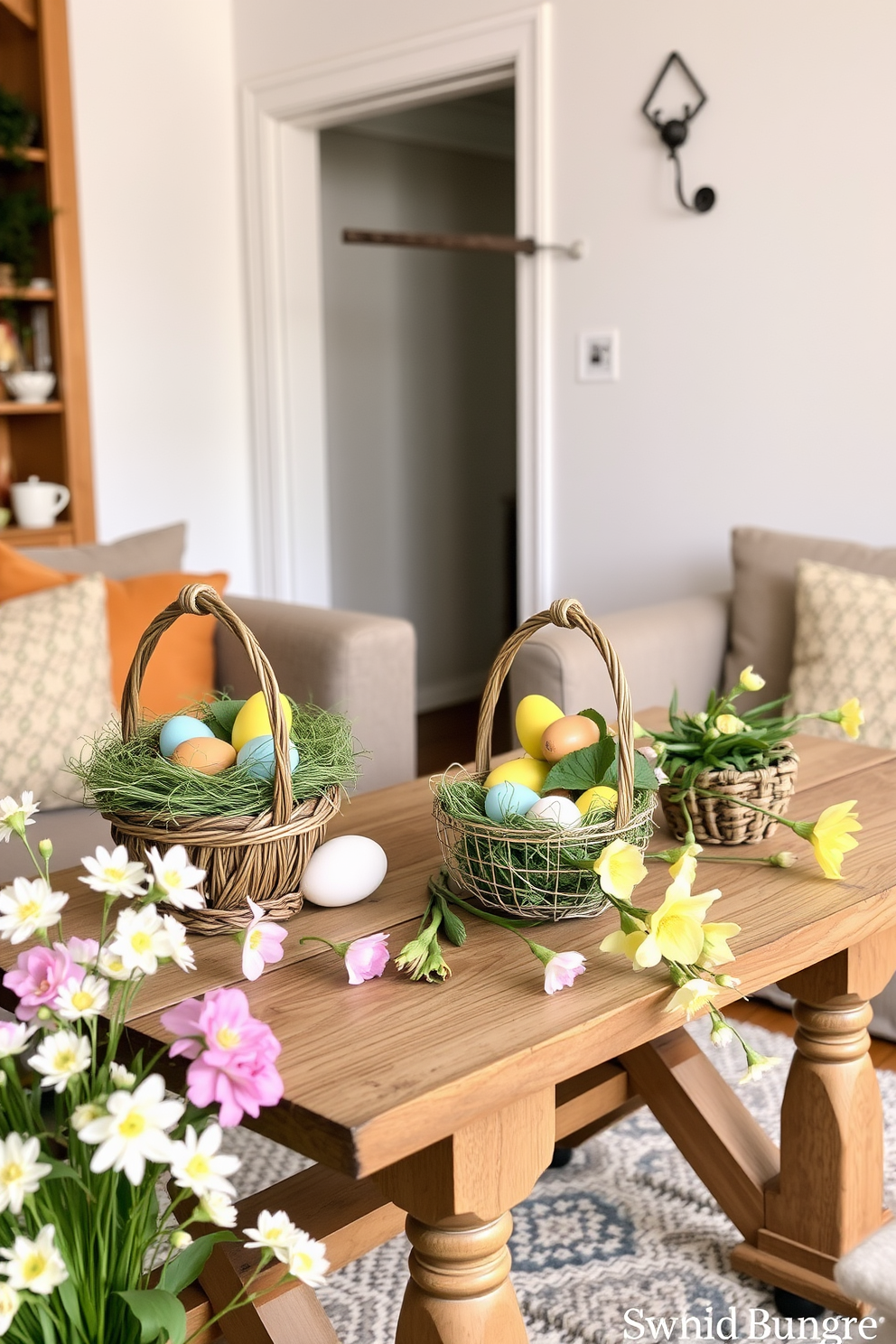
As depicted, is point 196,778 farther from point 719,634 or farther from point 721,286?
point 721,286

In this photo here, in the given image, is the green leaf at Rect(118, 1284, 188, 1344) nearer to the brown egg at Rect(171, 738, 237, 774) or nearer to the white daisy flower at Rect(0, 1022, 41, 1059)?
the white daisy flower at Rect(0, 1022, 41, 1059)

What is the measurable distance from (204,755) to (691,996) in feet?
1.57

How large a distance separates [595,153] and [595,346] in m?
0.46

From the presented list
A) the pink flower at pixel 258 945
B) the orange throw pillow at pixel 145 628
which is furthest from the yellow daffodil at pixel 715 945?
the orange throw pillow at pixel 145 628

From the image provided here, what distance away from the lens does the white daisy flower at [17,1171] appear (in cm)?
85

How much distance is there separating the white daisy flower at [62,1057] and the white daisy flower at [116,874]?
105 millimetres

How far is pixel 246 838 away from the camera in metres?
1.12

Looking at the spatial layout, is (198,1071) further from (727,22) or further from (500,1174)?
(727,22)

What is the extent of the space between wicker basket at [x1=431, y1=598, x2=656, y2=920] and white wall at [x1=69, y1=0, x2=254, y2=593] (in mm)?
2939

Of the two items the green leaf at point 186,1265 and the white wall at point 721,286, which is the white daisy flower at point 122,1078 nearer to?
the green leaf at point 186,1265

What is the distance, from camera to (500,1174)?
3.34 feet

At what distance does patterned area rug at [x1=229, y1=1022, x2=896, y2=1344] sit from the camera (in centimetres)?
157

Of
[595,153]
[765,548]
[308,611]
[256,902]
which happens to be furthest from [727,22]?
[256,902]

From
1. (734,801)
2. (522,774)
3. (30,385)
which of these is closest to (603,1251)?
(734,801)
